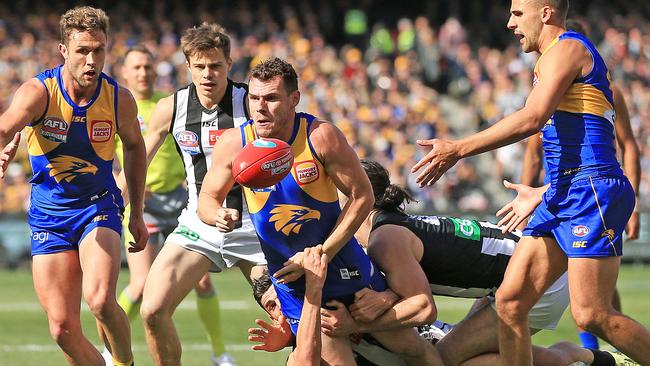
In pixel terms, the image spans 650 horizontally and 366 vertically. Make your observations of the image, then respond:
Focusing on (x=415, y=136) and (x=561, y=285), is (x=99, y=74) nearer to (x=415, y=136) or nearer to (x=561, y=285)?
(x=561, y=285)

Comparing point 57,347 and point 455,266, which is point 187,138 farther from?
point 57,347

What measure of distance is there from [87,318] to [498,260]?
6800 millimetres

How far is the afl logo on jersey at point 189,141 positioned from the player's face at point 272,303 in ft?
4.71

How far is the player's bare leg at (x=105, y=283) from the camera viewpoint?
21.7 feet

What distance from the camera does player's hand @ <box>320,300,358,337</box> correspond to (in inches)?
244

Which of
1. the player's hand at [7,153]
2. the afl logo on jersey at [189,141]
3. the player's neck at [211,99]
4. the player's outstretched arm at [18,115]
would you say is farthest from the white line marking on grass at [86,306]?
the player's hand at [7,153]

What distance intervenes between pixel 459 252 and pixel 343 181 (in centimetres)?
120

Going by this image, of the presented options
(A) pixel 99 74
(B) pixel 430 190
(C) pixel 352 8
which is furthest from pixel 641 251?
(A) pixel 99 74

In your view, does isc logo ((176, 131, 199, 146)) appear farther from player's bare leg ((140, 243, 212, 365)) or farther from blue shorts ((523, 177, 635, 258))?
blue shorts ((523, 177, 635, 258))

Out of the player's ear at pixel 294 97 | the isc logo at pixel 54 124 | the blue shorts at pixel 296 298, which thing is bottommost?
the blue shorts at pixel 296 298

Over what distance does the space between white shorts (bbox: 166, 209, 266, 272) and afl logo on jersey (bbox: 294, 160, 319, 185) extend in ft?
5.05

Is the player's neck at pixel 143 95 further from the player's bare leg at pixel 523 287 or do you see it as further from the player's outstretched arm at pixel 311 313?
the player's bare leg at pixel 523 287

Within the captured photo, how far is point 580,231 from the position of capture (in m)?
6.11

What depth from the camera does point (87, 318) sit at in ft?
41.0
